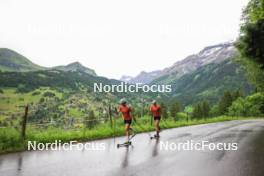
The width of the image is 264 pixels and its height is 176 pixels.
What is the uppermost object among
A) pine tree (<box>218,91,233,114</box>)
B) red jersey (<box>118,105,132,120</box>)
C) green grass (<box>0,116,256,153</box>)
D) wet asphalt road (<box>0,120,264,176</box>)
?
pine tree (<box>218,91,233,114</box>)

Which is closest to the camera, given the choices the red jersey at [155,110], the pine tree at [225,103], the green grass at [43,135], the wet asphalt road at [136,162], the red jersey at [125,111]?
the wet asphalt road at [136,162]

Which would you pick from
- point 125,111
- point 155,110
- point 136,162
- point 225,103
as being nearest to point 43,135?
point 125,111

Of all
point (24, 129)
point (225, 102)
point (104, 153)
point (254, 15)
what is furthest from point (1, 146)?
point (225, 102)

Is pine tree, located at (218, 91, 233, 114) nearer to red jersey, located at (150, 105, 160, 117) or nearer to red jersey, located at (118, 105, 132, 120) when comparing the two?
red jersey, located at (150, 105, 160, 117)

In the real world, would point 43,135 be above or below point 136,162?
above

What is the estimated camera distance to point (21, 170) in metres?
8.56

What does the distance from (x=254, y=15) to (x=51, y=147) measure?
9850 millimetres

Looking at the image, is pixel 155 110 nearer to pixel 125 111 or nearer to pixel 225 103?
pixel 125 111

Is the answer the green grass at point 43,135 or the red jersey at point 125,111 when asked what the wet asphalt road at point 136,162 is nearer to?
the green grass at point 43,135

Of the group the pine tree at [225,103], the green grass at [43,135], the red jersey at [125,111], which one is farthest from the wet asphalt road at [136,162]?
the pine tree at [225,103]

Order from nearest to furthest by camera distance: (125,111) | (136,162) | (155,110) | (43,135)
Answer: (136,162), (125,111), (43,135), (155,110)

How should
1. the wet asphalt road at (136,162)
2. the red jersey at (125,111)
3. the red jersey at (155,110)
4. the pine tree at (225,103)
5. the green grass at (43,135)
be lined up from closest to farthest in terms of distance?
the wet asphalt road at (136,162), the green grass at (43,135), the red jersey at (125,111), the red jersey at (155,110), the pine tree at (225,103)

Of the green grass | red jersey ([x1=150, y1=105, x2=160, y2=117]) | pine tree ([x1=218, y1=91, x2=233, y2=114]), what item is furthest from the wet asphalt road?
pine tree ([x1=218, y1=91, x2=233, y2=114])

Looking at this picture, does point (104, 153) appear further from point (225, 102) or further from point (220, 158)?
point (225, 102)
